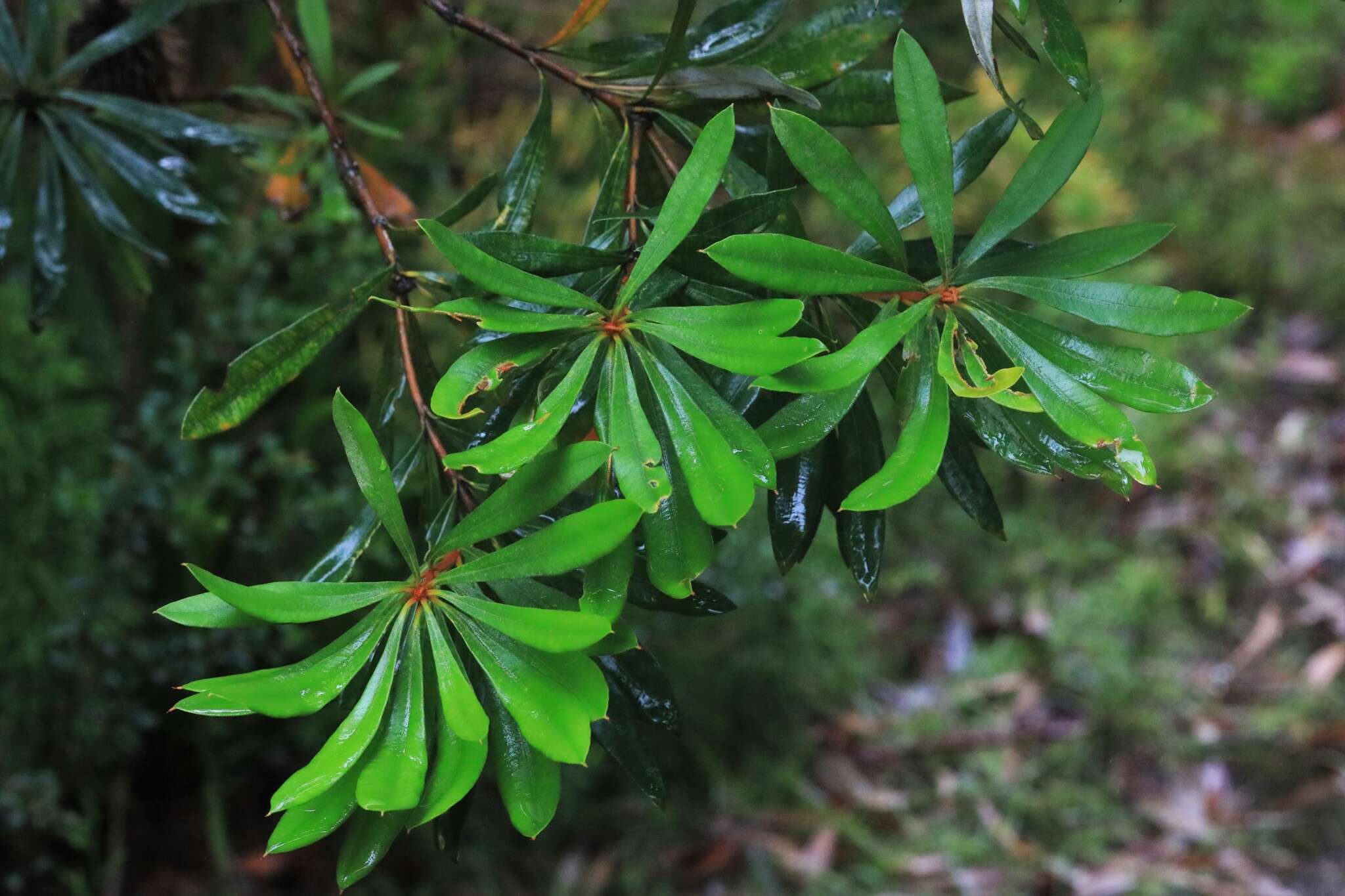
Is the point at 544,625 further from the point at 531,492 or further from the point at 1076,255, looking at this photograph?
the point at 1076,255

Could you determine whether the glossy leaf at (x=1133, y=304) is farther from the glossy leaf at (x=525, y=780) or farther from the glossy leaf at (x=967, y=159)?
the glossy leaf at (x=525, y=780)

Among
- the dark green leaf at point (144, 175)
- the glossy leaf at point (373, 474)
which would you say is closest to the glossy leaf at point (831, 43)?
the glossy leaf at point (373, 474)

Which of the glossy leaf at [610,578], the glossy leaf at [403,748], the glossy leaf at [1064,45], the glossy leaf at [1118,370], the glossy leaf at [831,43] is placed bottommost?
the glossy leaf at [403,748]

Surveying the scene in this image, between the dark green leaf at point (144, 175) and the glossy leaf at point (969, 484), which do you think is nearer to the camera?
the glossy leaf at point (969, 484)

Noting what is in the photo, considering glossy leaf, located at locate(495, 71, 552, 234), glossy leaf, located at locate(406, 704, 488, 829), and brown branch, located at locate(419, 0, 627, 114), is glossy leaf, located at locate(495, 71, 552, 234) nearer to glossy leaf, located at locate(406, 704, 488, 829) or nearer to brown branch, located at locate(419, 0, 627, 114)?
brown branch, located at locate(419, 0, 627, 114)

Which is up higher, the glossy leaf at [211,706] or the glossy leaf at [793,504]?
the glossy leaf at [793,504]

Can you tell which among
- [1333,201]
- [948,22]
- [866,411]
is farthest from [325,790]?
[1333,201]

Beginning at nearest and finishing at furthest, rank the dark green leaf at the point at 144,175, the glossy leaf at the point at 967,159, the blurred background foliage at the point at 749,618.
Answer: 1. the glossy leaf at the point at 967,159
2. the dark green leaf at the point at 144,175
3. the blurred background foliage at the point at 749,618
